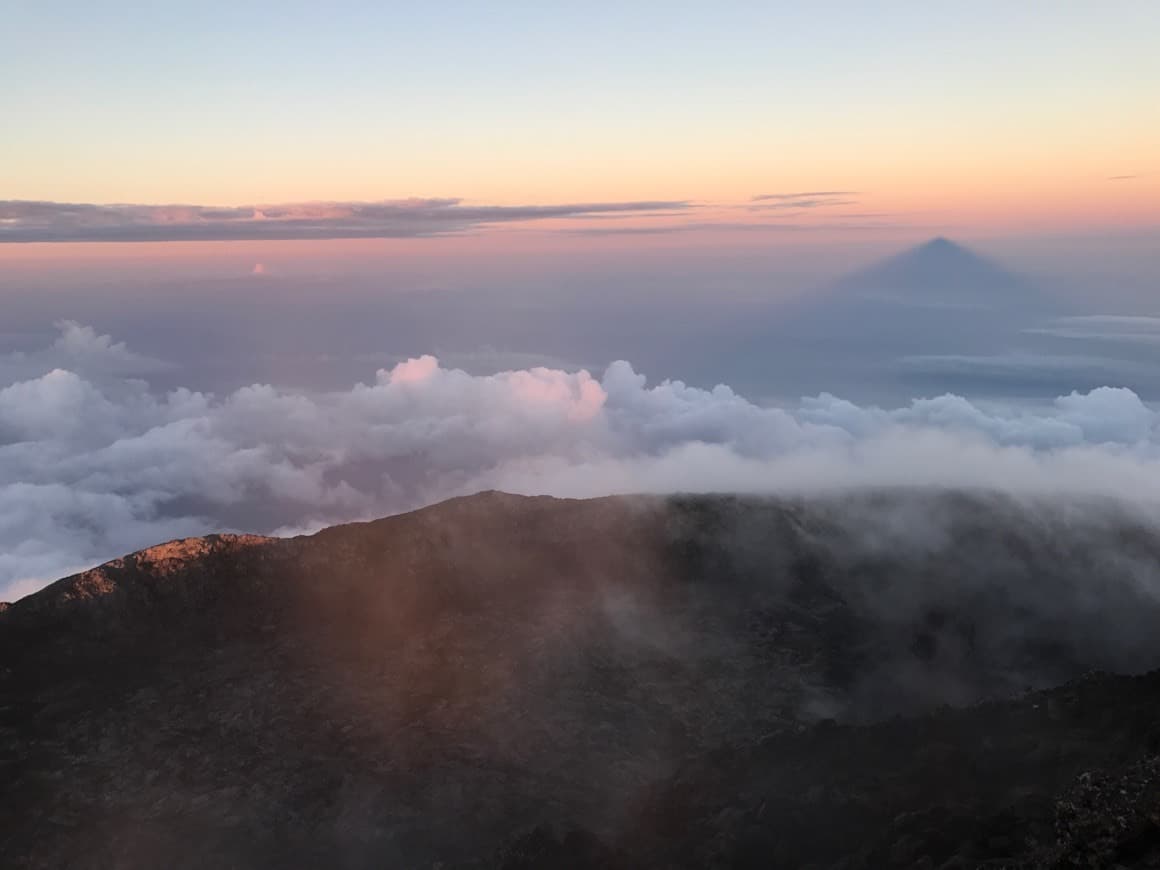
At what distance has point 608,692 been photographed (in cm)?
9594

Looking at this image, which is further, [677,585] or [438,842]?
[677,585]

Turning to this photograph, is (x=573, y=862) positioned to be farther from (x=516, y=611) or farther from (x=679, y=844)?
(x=516, y=611)

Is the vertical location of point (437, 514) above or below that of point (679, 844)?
above

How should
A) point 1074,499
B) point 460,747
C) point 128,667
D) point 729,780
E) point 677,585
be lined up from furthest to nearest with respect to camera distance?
point 1074,499 → point 677,585 → point 128,667 → point 460,747 → point 729,780

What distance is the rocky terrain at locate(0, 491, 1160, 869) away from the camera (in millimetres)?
67000

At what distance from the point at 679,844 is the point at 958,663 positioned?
50.2 metres

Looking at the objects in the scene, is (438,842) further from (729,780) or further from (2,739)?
(2,739)

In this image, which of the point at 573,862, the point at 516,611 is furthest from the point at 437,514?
the point at 573,862

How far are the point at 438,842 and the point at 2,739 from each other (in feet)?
138

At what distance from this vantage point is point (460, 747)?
83812 mm

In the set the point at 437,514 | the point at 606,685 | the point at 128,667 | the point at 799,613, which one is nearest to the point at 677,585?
the point at 799,613

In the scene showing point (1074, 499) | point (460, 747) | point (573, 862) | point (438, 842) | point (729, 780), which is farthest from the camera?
point (1074, 499)

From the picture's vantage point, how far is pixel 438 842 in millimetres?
72500

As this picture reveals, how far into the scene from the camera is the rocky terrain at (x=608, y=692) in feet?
220
